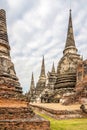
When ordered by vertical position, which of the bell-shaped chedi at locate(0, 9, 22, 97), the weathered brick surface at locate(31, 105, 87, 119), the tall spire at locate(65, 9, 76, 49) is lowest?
the weathered brick surface at locate(31, 105, 87, 119)

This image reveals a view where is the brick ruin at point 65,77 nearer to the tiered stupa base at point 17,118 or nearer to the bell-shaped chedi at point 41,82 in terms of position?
the bell-shaped chedi at point 41,82

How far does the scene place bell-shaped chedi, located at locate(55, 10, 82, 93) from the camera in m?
26.4

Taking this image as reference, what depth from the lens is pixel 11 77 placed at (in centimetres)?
1370

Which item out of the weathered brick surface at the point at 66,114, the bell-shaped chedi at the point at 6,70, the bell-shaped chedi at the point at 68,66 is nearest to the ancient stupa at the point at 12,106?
the bell-shaped chedi at the point at 6,70

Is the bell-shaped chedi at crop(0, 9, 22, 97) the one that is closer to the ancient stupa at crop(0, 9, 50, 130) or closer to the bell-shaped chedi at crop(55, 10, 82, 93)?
the ancient stupa at crop(0, 9, 50, 130)

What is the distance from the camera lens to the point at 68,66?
27922 millimetres

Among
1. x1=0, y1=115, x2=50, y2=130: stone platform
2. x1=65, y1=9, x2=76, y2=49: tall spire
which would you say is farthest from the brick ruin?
x1=0, y1=115, x2=50, y2=130: stone platform

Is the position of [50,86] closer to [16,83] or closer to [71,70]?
[71,70]

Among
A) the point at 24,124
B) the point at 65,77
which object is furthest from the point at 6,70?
the point at 65,77

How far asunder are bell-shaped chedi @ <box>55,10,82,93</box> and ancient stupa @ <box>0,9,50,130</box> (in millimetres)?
12667

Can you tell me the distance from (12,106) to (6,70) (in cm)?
295

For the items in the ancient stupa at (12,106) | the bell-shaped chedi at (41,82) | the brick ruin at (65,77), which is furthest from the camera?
the bell-shaped chedi at (41,82)

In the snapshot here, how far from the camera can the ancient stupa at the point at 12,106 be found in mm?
10434

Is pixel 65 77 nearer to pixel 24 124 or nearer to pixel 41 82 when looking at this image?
pixel 41 82
